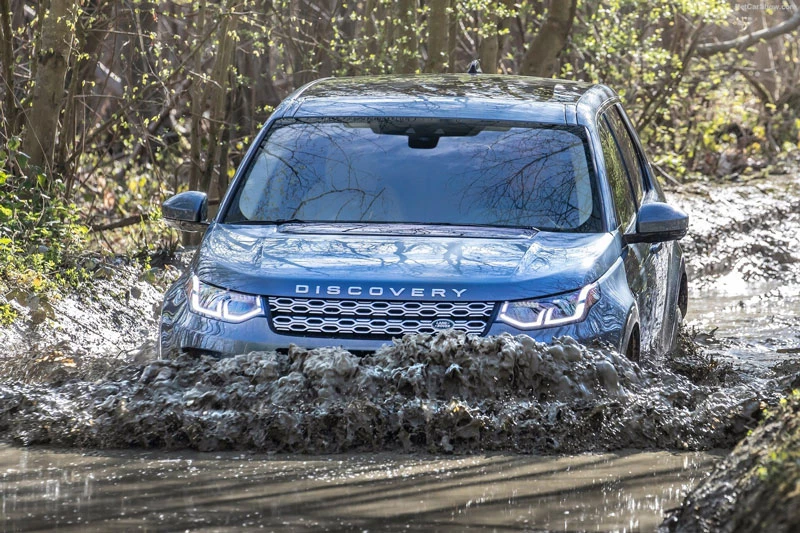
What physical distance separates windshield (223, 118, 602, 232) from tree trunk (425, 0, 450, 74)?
7060mm

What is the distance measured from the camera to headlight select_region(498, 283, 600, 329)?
555 centimetres

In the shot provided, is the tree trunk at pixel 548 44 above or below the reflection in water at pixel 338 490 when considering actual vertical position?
below

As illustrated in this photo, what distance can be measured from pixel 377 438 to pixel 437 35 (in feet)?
30.4

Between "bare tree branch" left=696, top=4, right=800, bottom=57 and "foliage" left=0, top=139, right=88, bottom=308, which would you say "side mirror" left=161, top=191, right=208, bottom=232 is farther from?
"bare tree branch" left=696, top=4, right=800, bottom=57

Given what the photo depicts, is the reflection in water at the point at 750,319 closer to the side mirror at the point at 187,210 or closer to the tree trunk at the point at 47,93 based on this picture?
the side mirror at the point at 187,210

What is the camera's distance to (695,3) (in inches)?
636

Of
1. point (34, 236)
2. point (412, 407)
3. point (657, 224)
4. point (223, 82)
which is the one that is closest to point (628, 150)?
point (657, 224)

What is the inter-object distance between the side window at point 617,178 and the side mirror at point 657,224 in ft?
0.48

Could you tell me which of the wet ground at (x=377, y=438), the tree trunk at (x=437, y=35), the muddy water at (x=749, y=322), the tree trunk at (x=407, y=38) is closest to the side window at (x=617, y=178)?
the wet ground at (x=377, y=438)

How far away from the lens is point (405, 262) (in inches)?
224

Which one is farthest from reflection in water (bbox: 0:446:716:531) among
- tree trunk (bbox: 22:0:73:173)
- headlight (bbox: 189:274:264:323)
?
tree trunk (bbox: 22:0:73:173)

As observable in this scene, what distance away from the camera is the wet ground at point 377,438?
4.39 meters

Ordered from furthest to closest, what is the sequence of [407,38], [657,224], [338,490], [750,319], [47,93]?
1. [407,38]
2. [750,319]
3. [47,93]
4. [657,224]
5. [338,490]

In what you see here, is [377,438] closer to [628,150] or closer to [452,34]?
[628,150]
